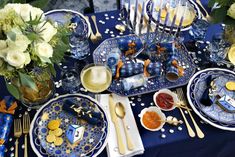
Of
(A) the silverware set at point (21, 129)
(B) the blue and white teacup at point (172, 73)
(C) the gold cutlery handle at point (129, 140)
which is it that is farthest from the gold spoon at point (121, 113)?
(A) the silverware set at point (21, 129)

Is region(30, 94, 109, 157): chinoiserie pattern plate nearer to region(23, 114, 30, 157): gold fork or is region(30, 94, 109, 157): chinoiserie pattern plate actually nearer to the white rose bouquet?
region(23, 114, 30, 157): gold fork

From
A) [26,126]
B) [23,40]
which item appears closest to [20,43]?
[23,40]

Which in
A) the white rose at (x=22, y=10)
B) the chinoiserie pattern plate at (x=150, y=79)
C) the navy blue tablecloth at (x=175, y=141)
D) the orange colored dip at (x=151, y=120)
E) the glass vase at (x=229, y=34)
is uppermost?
the white rose at (x=22, y=10)

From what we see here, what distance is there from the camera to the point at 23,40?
0.82 metres

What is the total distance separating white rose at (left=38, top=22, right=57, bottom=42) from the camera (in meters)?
0.87

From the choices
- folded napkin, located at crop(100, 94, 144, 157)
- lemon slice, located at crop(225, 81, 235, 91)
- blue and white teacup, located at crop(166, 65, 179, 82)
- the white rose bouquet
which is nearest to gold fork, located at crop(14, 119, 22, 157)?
the white rose bouquet

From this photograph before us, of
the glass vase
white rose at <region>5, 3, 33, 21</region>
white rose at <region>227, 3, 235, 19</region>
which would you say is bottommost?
→ the glass vase

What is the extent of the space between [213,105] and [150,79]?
0.26m

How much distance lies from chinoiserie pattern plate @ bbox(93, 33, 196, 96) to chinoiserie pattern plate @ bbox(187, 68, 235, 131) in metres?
0.04

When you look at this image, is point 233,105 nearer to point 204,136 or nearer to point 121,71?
point 204,136

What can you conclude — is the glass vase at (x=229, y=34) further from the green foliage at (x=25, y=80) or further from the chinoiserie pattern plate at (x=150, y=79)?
the green foliage at (x=25, y=80)

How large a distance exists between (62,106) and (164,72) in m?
0.43

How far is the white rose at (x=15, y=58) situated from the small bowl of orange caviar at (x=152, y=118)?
48cm

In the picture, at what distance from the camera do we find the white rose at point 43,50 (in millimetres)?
860
